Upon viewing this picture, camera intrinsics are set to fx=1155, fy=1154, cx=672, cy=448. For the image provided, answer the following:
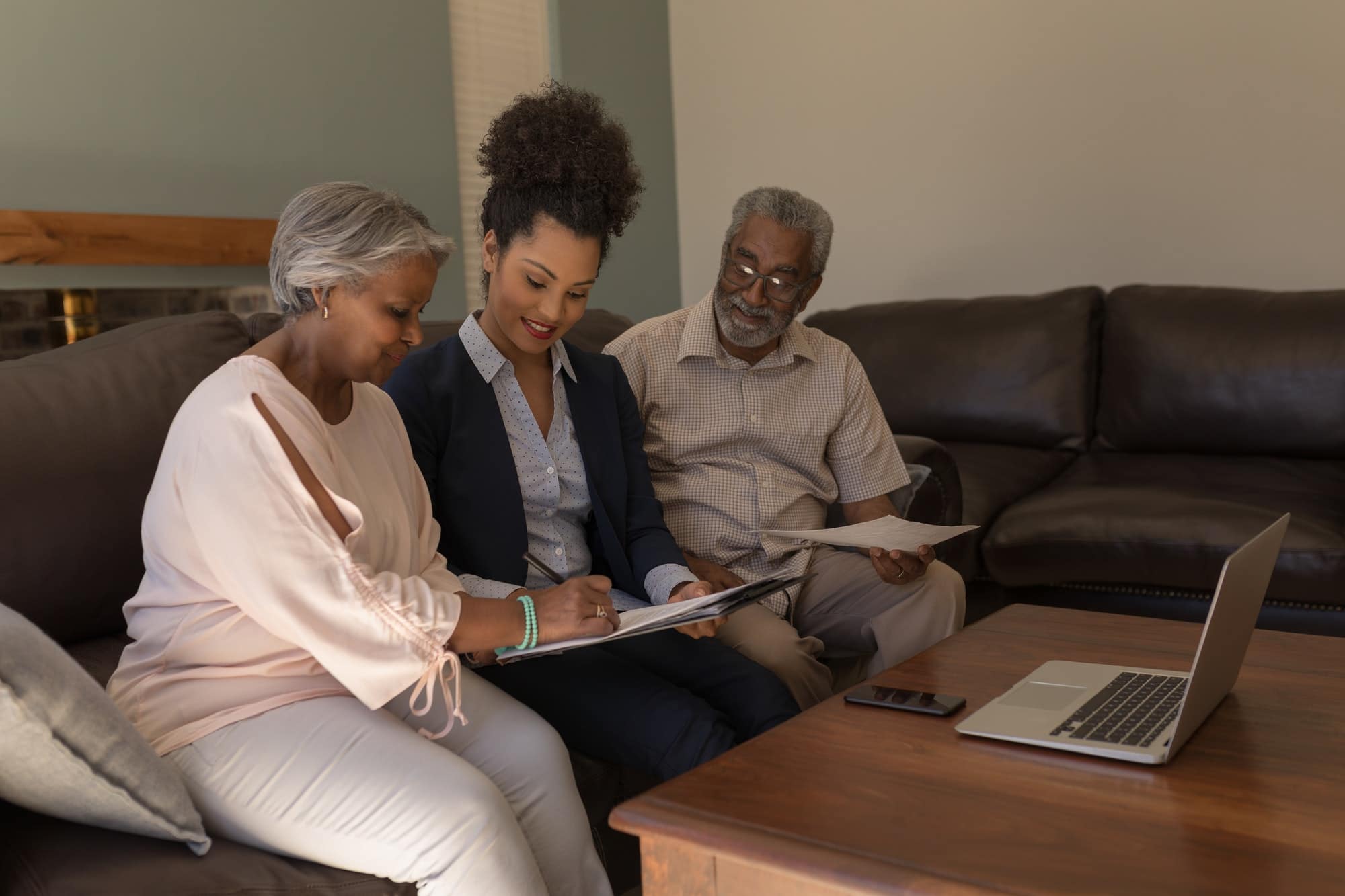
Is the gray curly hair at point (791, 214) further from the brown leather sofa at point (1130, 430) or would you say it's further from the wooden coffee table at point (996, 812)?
the wooden coffee table at point (996, 812)

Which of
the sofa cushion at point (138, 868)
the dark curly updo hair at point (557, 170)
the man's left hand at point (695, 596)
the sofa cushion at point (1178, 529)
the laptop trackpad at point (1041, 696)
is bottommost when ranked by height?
the sofa cushion at point (1178, 529)

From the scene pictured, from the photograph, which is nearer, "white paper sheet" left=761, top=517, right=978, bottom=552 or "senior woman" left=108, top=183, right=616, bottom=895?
"senior woman" left=108, top=183, right=616, bottom=895

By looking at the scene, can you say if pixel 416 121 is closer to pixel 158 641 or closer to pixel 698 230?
pixel 698 230

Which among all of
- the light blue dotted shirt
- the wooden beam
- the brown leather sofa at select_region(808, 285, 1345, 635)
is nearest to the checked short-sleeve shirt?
the light blue dotted shirt

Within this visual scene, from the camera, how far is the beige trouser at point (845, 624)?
1.80 meters

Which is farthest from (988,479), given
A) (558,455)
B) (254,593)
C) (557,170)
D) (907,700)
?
(254,593)

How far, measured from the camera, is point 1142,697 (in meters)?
1.27

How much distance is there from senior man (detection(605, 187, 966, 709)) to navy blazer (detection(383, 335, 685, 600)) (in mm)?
176

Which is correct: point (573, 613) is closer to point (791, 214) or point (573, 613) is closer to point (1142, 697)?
point (1142, 697)

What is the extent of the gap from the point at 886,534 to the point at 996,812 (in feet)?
2.28

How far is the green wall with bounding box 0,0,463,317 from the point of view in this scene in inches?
113

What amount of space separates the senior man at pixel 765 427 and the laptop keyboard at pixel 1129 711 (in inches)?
24.5

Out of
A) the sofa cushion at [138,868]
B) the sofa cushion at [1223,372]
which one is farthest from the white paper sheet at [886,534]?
the sofa cushion at [1223,372]

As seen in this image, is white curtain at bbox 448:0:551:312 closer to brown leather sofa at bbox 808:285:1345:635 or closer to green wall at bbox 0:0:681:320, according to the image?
green wall at bbox 0:0:681:320
